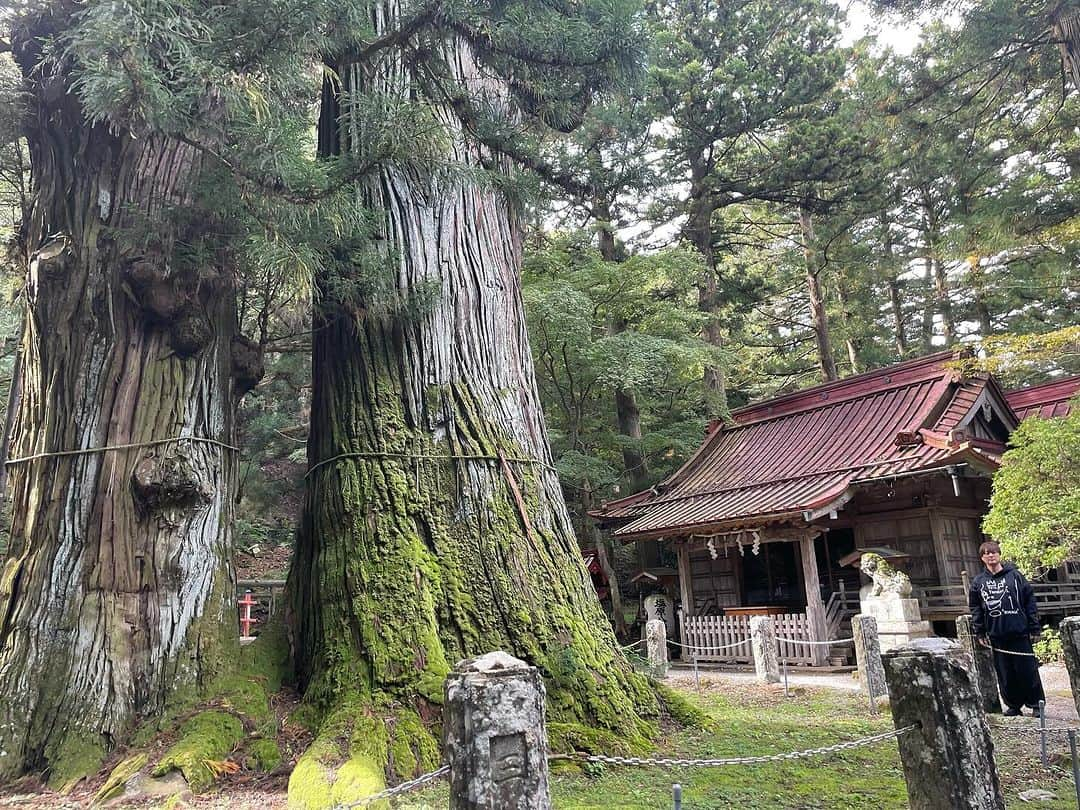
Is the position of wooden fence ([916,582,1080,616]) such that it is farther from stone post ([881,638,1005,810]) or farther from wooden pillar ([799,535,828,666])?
stone post ([881,638,1005,810])

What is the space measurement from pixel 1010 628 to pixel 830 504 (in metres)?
5.63

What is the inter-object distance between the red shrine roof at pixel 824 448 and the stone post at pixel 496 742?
31.0 feet

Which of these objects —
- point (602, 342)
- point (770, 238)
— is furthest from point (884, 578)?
point (770, 238)

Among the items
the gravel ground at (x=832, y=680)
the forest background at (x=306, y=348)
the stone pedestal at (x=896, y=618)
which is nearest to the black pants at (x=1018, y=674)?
the gravel ground at (x=832, y=680)

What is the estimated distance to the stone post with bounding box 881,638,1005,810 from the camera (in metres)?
2.72

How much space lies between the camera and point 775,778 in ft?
12.1

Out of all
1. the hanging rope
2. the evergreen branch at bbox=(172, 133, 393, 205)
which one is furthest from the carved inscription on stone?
the hanging rope

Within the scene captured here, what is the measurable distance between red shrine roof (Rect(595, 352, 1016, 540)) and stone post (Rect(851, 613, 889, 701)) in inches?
125

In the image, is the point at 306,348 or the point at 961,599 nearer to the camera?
the point at 306,348

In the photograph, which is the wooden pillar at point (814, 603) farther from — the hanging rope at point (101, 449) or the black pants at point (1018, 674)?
the hanging rope at point (101, 449)

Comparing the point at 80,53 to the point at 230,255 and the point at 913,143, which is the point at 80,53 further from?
the point at 913,143

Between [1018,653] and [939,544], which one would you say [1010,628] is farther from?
[939,544]

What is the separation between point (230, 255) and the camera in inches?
191

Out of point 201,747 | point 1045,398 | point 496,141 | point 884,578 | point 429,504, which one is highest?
point 1045,398
